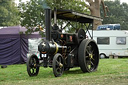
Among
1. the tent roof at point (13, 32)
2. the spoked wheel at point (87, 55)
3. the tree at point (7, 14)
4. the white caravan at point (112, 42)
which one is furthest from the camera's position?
the tree at point (7, 14)

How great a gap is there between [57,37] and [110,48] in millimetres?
12500

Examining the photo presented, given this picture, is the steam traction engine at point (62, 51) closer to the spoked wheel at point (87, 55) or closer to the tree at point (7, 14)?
the spoked wheel at point (87, 55)

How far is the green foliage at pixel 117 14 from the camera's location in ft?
147

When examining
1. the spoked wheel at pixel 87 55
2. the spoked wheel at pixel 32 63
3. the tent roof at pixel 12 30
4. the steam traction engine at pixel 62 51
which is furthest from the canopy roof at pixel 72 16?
the tent roof at pixel 12 30

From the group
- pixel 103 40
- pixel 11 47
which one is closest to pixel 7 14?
pixel 103 40

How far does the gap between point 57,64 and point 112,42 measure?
12994mm

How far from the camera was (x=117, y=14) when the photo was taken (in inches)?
1887

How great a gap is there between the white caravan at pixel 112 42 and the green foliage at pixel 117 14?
24.1 meters

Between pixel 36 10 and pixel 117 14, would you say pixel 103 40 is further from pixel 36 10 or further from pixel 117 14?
pixel 117 14

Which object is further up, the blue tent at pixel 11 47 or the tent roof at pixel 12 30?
A: the tent roof at pixel 12 30

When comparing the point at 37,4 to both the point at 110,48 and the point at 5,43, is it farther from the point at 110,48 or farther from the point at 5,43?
the point at 110,48

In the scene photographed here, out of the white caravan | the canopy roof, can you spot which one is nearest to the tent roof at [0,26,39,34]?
the white caravan

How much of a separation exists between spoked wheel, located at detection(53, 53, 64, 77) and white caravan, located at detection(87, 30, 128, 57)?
12.5 meters

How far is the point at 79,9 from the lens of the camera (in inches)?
667
